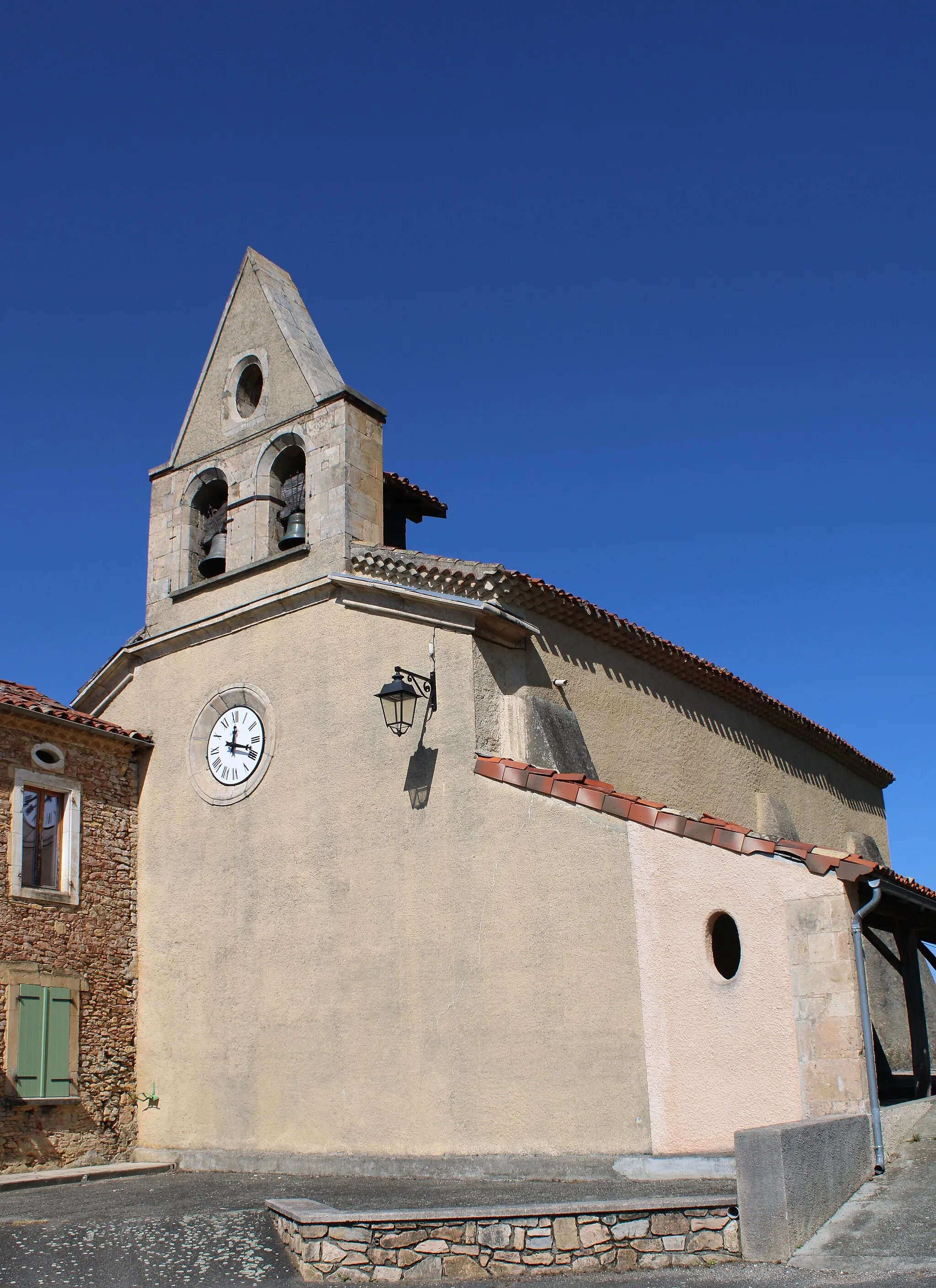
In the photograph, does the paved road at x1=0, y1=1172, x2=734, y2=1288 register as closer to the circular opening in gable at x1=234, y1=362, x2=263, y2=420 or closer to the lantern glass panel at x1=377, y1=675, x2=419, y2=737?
the lantern glass panel at x1=377, y1=675, x2=419, y2=737

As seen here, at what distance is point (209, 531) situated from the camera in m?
15.7

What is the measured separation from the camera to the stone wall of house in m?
12.6

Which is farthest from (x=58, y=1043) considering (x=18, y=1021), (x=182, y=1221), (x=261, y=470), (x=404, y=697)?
(x=261, y=470)

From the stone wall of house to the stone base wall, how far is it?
19.7 ft

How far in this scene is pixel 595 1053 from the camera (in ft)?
34.1

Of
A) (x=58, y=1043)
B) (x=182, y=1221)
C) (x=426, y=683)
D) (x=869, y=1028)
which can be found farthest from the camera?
(x=58, y=1043)

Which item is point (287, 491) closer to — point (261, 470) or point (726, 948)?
point (261, 470)

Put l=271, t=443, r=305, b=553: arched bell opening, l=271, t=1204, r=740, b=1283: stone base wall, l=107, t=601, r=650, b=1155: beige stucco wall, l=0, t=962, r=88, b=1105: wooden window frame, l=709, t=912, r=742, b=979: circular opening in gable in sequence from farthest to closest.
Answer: l=271, t=443, r=305, b=553: arched bell opening, l=0, t=962, r=88, b=1105: wooden window frame, l=709, t=912, r=742, b=979: circular opening in gable, l=107, t=601, r=650, b=1155: beige stucco wall, l=271, t=1204, r=740, b=1283: stone base wall

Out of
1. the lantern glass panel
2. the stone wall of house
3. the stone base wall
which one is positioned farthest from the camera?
the stone wall of house

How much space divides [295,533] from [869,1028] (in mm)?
8232

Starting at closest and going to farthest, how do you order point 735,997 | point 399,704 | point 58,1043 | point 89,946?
1. point 735,997
2. point 399,704
3. point 58,1043
4. point 89,946

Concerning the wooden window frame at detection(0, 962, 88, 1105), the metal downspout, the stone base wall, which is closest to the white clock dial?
the wooden window frame at detection(0, 962, 88, 1105)

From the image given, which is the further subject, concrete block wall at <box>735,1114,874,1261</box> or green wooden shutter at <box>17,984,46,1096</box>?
green wooden shutter at <box>17,984,46,1096</box>

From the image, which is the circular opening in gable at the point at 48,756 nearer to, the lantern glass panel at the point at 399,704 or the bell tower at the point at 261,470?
the bell tower at the point at 261,470
